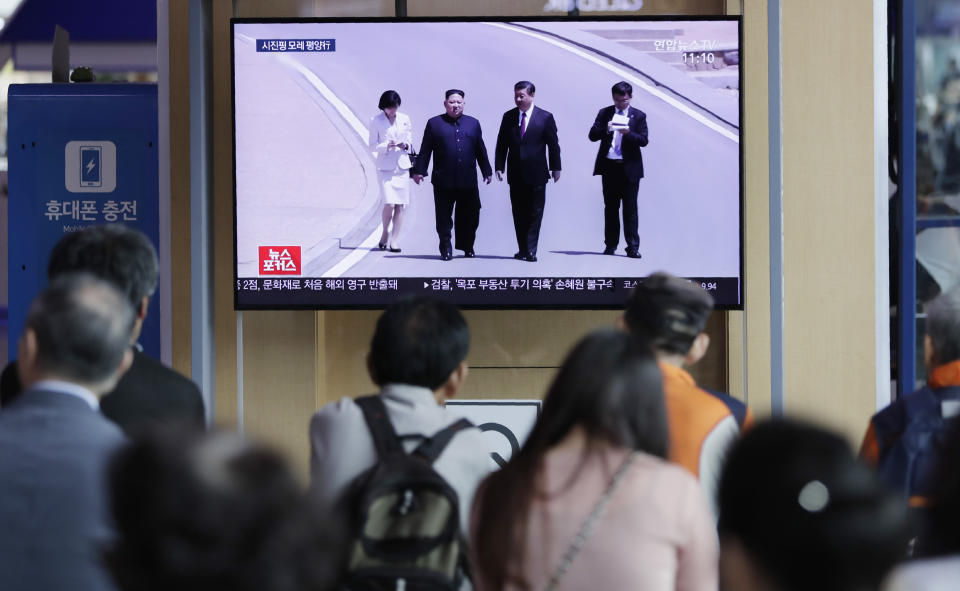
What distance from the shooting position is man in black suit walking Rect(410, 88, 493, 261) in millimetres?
4191

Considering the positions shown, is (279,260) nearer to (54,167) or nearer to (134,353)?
(54,167)

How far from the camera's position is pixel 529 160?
4203mm

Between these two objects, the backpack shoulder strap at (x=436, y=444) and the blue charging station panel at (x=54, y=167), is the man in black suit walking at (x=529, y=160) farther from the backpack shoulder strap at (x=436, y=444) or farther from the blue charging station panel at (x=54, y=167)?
the backpack shoulder strap at (x=436, y=444)

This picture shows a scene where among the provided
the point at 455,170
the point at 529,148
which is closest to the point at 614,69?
the point at 529,148

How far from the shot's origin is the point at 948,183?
15.2ft

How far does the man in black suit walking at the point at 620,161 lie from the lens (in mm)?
4176

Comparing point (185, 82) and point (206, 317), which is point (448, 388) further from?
point (185, 82)

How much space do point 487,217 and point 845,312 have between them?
1519 mm

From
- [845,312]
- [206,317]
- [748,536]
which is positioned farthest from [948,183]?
[748,536]

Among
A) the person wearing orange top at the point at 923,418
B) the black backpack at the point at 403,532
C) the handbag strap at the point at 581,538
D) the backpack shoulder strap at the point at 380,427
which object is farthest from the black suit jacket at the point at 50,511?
the person wearing orange top at the point at 923,418

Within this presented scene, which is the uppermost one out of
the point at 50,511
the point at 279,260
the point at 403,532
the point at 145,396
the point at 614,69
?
the point at 614,69

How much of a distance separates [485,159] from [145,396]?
2142 millimetres

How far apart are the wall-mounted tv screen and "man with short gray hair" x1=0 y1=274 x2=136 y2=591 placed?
7.71ft

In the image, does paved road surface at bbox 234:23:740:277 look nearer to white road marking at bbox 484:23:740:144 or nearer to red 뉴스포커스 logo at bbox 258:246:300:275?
white road marking at bbox 484:23:740:144
